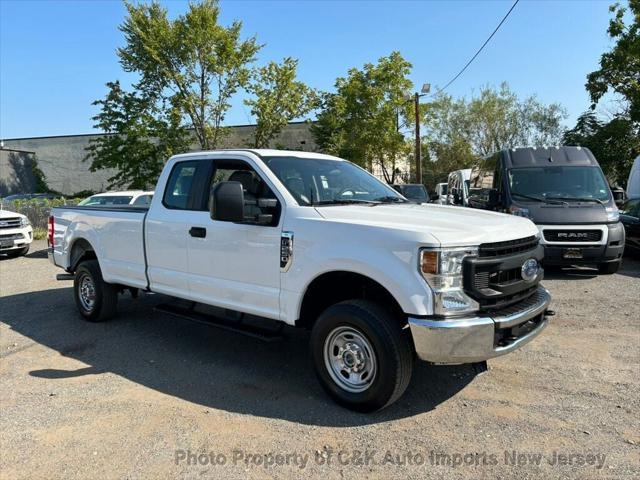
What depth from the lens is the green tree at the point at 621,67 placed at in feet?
62.6

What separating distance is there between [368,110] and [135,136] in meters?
13.4

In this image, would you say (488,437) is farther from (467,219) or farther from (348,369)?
(467,219)

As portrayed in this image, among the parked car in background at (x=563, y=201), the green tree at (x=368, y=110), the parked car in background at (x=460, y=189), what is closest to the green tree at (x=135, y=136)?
the green tree at (x=368, y=110)

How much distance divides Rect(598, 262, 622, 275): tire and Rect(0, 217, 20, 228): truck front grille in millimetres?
13510

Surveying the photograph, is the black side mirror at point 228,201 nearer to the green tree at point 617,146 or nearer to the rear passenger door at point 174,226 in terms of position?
the rear passenger door at point 174,226

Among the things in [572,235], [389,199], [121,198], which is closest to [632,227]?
[572,235]

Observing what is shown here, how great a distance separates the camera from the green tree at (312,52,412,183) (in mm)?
29281

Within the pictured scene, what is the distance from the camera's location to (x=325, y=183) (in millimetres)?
4715

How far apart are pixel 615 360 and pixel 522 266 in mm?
1852

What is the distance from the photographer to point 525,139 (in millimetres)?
42406

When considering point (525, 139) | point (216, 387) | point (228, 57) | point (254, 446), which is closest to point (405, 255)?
point (254, 446)

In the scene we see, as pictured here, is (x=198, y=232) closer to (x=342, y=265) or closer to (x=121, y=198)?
(x=342, y=265)

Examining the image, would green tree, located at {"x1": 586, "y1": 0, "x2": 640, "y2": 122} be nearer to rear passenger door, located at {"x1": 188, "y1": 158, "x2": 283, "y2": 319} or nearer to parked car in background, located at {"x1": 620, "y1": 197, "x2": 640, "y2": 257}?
parked car in background, located at {"x1": 620, "y1": 197, "x2": 640, "y2": 257}

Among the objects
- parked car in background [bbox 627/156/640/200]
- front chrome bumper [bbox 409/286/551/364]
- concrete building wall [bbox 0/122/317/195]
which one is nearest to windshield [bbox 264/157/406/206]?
front chrome bumper [bbox 409/286/551/364]
